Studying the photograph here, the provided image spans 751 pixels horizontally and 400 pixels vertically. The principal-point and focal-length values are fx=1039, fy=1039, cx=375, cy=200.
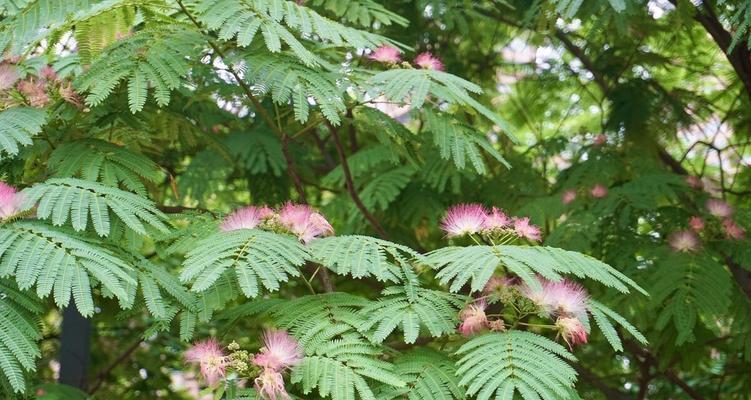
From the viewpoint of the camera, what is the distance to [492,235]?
323cm

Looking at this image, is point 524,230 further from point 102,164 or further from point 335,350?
A: point 102,164

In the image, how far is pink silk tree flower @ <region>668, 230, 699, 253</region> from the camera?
14.3ft

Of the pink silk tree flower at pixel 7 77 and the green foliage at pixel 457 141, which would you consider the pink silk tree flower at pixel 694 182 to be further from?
the pink silk tree flower at pixel 7 77

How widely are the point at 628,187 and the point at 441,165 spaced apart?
90 cm

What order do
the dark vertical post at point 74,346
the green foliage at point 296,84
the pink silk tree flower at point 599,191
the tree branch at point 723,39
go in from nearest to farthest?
the green foliage at point 296,84 → the tree branch at point 723,39 → the pink silk tree flower at point 599,191 → the dark vertical post at point 74,346

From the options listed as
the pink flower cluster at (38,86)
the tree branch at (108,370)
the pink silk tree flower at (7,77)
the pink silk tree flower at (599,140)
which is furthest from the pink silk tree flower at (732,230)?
the tree branch at (108,370)

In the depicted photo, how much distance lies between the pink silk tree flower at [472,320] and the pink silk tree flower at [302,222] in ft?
1.70

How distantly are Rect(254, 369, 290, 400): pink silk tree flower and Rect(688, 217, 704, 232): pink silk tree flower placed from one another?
244cm

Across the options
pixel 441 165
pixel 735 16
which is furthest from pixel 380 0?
pixel 735 16

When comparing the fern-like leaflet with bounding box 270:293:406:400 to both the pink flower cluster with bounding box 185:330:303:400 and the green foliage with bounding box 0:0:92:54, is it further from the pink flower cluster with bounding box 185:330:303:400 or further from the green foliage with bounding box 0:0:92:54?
the green foliage with bounding box 0:0:92:54

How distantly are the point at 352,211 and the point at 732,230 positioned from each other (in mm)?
1916

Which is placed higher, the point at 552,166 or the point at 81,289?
the point at 552,166

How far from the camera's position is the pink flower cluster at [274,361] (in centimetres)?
272

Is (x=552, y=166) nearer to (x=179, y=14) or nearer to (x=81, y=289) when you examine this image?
(x=179, y=14)
